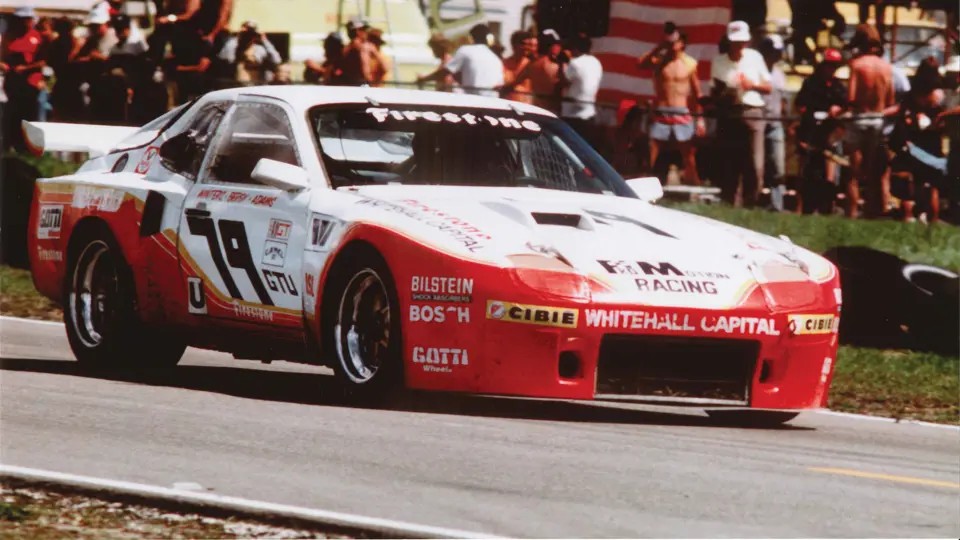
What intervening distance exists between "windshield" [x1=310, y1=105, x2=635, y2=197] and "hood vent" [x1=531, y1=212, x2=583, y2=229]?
761 mm

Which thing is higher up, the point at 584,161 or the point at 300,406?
the point at 584,161

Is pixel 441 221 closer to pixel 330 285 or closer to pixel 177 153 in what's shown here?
pixel 330 285

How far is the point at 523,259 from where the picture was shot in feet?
24.7

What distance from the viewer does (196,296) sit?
8.87 m

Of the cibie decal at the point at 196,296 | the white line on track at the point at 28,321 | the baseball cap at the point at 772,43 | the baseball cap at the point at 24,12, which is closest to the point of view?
the cibie decal at the point at 196,296

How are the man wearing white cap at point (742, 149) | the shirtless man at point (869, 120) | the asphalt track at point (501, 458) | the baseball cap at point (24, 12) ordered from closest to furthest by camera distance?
the asphalt track at point (501, 458) → the shirtless man at point (869, 120) → the man wearing white cap at point (742, 149) → the baseball cap at point (24, 12)

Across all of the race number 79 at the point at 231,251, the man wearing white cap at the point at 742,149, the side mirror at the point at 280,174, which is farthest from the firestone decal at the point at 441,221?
the man wearing white cap at the point at 742,149

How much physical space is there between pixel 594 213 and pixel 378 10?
1383cm

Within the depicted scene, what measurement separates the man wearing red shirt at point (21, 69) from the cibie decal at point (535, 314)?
10952 millimetres

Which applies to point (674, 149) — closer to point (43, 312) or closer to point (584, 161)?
point (43, 312)

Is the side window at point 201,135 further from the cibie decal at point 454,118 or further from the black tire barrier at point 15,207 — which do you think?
the black tire barrier at point 15,207

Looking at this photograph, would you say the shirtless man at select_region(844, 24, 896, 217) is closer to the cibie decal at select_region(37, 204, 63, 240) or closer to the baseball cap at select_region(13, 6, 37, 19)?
the cibie decal at select_region(37, 204, 63, 240)

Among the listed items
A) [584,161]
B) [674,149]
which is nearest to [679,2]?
[674,149]

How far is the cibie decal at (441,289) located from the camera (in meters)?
7.50
